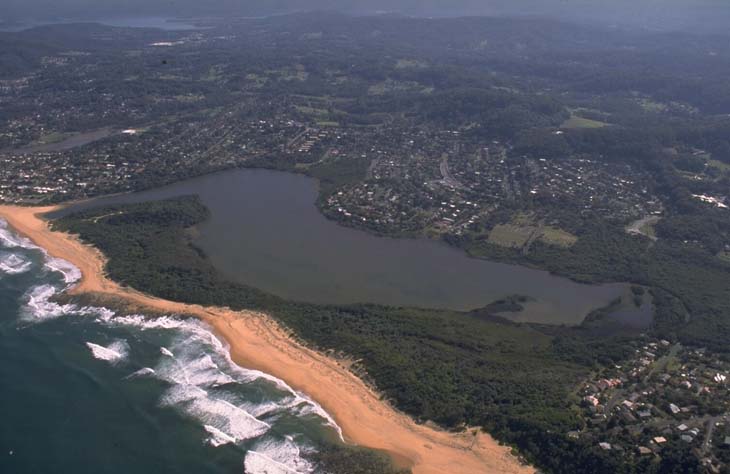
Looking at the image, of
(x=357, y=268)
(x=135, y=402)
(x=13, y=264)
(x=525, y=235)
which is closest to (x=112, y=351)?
(x=135, y=402)

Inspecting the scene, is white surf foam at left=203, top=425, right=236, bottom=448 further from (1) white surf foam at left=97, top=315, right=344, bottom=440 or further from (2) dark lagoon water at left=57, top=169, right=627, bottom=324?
(2) dark lagoon water at left=57, top=169, right=627, bottom=324

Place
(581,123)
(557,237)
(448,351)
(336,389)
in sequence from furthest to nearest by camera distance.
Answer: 1. (581,123)
2. (557,237)
3. (448,351)
4. (336,389)

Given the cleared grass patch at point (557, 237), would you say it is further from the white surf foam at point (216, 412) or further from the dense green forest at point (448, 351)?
the white surf foam at point (216, 412)

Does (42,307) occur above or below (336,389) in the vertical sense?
above

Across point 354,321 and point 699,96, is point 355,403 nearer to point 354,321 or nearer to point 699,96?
point 354,321

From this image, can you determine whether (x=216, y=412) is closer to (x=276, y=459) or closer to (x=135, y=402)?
(x=135, y=402)

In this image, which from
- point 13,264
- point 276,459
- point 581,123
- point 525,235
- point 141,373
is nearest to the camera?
point 276,459
